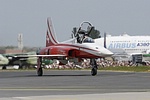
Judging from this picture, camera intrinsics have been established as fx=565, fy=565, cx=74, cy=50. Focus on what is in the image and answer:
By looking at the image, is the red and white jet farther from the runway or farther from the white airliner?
the white airliner

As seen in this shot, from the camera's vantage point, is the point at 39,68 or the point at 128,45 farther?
the point at 128,45

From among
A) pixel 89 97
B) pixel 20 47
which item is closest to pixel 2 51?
pixel 20 47

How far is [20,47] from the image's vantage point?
69.5 m

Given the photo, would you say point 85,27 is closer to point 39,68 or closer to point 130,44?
point 39,68

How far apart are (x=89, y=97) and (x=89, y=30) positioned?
22.9m

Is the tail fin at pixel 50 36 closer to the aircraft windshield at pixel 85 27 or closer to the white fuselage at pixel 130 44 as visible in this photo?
the aircraft windshield at pixel 85 27

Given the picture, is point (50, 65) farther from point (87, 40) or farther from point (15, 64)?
point (87, 40)

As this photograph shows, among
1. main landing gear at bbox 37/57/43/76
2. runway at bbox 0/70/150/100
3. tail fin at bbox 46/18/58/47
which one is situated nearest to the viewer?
runway at bbox 0/70/150/100

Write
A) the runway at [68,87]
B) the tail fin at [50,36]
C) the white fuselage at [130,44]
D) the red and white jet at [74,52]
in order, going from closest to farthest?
the runway at [68,87]
the red and white jet at [74,52]
the tail fin at [50,36]
the white fuselage at [130,44]

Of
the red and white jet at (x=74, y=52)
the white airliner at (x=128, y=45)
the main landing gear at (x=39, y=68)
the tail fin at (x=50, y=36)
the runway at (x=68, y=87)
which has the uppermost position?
the white airliner at (x=128, y=45)

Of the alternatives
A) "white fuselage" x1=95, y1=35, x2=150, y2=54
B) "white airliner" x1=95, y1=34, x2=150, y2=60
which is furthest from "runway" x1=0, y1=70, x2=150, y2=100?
"white fuselage" x1=95, y1=35, x2=150, y2=54

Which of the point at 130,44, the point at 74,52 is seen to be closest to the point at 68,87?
the point at 74,52

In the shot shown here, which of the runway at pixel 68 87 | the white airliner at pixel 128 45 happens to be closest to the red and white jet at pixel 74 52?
the runway at pixel 68 87

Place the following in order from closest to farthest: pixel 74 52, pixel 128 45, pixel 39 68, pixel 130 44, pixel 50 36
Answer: pixel 74 52 → pixel 39 68 → pixel 50 36 → pixel 130 44 → pixel 128 45
